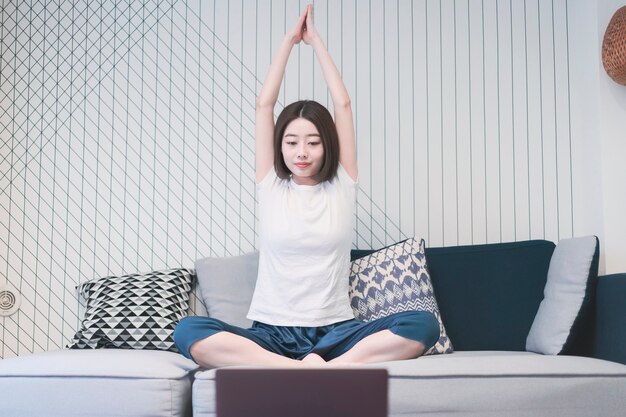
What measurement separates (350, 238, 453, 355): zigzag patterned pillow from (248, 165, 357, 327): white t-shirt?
0.12 metres

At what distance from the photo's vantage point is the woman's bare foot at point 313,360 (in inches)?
85.7

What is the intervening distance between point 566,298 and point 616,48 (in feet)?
3.18

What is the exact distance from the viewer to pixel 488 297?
2801 mm

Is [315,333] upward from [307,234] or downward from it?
downward

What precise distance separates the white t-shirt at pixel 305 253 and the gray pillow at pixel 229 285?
268 mm

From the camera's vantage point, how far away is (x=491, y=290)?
9.20 feet

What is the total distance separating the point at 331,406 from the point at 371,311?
80cm

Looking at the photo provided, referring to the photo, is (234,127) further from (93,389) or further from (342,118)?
(93,389)

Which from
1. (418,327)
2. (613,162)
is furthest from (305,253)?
(613,162)

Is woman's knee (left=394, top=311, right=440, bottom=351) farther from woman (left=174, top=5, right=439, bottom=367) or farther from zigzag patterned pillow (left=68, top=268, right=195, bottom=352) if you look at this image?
zigzag patterned pillow (left=68, top=268, right=195, bottom=352)

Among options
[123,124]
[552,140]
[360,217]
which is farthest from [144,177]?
[552,140]

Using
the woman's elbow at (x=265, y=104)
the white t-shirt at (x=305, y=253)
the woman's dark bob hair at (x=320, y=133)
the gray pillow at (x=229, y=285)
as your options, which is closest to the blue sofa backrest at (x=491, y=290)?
the white t-shirt at (x=305, y=253)

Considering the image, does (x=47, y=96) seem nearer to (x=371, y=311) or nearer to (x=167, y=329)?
(x=167, y=329)

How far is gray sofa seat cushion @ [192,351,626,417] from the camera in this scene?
1968mm
